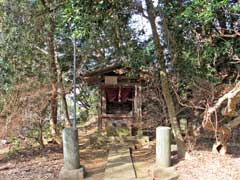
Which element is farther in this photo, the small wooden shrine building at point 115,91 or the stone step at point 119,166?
the small wooden shrine building at point 115,91

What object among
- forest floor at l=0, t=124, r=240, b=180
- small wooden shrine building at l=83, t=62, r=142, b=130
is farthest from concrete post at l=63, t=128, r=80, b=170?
small wooden shrine building at l=83, t=62, r=142, b=130

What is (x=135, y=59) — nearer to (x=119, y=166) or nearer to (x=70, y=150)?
(x=119, y=166)

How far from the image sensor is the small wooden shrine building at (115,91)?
39.4ft

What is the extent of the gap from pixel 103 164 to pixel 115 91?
435 cm

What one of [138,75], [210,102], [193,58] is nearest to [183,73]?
[193,58]

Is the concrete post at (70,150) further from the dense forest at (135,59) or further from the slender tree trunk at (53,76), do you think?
the slender tree trunk at (53,76)

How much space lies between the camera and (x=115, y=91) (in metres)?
12.7

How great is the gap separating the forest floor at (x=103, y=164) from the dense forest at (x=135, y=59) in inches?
15.7

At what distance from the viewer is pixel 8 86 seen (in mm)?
10516

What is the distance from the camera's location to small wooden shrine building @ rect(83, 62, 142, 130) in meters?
12.0


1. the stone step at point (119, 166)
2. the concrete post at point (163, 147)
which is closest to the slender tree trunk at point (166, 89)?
the concrete post at point (163, 147)

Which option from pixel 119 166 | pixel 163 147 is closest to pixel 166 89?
pixel 163 147

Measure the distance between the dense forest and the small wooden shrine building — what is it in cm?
36

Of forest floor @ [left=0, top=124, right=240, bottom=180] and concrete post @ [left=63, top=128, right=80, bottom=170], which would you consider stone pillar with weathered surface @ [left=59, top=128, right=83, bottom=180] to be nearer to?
concrete post @ [left=63, top=128, right=80, bottom=170]
